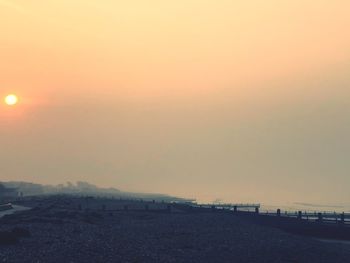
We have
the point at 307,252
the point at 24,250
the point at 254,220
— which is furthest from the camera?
the point at 254,220

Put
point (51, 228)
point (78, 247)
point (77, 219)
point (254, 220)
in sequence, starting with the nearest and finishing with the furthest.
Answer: point (78, 247) < point (51, 228) < point (77, 219) < point (254, 220)

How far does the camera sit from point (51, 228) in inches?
1767

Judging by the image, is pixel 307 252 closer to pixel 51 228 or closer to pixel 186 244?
pixel 186 244

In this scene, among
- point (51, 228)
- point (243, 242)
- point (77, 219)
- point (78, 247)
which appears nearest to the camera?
Answer: point (78, 247)

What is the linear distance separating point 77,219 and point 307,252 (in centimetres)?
2658

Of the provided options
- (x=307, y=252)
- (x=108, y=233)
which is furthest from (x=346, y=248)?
(x=108, y=233)

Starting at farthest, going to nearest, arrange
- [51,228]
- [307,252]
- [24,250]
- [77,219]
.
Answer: [77,219] < [51,228] < [307,252] < [24,250]

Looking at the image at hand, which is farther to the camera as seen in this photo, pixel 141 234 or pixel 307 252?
pixel 141 234

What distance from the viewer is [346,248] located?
42.1 metres

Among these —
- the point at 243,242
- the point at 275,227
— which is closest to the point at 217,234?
the point at 243,242

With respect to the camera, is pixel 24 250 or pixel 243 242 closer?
pixel 24 250

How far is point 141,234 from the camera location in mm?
45406

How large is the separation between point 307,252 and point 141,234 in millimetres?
14430

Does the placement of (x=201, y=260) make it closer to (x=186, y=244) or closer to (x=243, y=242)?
(x=186, y=244)
